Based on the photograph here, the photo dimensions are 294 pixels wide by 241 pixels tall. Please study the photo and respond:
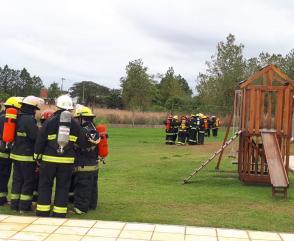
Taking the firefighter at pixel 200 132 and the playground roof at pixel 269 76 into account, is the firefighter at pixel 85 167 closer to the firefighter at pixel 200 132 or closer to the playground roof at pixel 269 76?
the playground roof at pixel 269 76

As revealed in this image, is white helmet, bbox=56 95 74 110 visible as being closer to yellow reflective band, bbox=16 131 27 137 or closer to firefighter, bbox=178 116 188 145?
yellow reflective band, bbox=16 131 27 137

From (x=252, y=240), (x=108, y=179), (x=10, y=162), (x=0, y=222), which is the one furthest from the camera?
(x=108, y=179)

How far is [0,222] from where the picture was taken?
6.76 m

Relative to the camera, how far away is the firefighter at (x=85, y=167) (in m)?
7.74

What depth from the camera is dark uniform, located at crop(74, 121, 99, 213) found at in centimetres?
774

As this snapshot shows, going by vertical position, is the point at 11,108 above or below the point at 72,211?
above

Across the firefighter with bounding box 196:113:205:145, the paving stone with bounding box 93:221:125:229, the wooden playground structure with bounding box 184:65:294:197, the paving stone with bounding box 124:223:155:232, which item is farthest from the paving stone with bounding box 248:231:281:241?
the firefighter with bounding box 196:113:205:145

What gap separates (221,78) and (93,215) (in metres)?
42.7

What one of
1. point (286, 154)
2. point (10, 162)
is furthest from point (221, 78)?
point (10, 162)

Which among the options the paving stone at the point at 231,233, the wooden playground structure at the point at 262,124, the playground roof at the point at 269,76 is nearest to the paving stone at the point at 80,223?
the paving stone at the point at 231,233

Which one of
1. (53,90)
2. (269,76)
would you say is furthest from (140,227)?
(53,90)

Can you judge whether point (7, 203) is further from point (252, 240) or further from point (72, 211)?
point (252, 240)

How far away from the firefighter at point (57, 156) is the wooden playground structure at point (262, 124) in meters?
4.60

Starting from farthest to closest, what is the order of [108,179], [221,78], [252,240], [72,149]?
[221,78] < [108,179] < [72,149] < [252,240]
